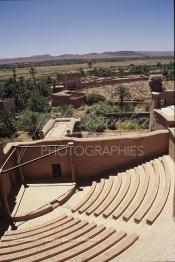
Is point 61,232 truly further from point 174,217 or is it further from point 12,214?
point 174,217

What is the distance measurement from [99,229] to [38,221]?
127 inches

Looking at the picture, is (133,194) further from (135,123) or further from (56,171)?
(135,123)

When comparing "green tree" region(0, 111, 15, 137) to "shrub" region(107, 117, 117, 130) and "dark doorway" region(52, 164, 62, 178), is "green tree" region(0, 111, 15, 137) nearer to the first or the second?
"shrub" region(107, 117, 117, 130)

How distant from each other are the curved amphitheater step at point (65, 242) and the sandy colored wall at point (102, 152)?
169 inches

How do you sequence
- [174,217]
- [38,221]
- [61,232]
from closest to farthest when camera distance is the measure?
[174,217] < [61,232] < [38,221]

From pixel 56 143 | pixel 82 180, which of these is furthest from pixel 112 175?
pixel 56 143

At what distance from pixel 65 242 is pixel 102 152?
6008 mm

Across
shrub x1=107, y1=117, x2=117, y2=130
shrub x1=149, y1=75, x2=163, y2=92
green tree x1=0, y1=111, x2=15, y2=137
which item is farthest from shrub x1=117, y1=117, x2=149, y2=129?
green tree x1=0, y1=111, x2=15, y2=137

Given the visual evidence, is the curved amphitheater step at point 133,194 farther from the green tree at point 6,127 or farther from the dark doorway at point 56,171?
the green tree at point 6,127

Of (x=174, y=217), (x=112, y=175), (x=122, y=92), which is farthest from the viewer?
(x=122, y=92)

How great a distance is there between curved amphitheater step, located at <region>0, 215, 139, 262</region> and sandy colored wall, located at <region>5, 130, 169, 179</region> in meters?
4.30

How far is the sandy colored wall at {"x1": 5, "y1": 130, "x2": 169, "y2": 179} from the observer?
51.1 feet

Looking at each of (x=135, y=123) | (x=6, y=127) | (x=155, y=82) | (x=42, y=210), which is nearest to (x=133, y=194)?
(x=42, y=210)

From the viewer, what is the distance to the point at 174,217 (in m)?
10.6
